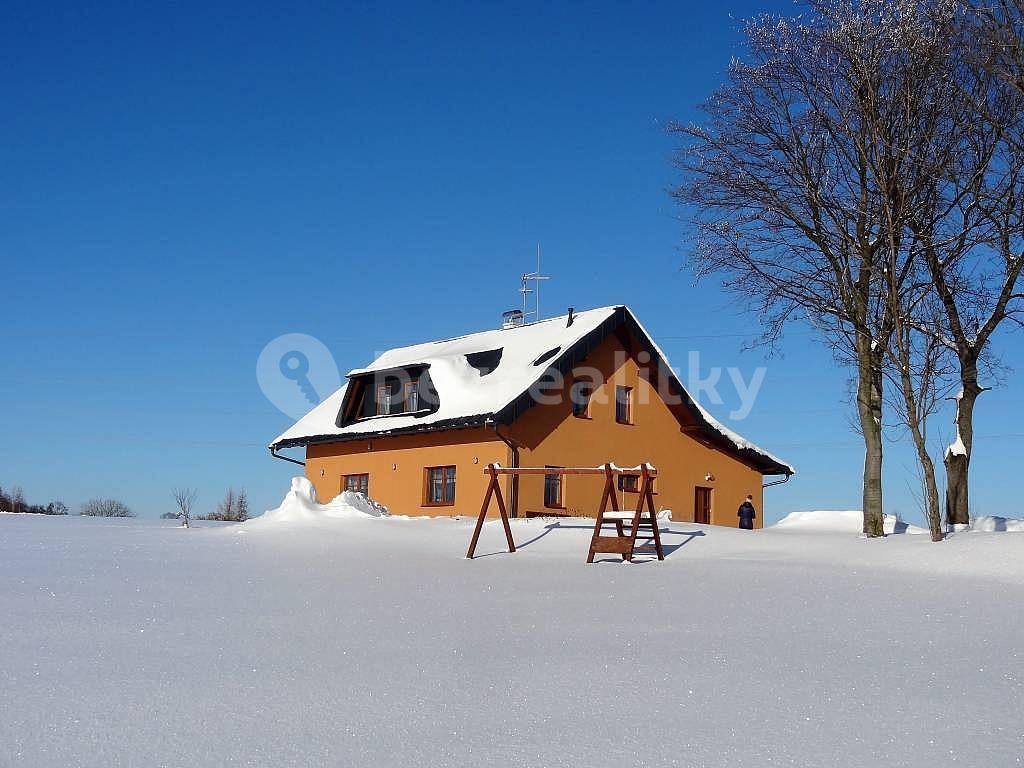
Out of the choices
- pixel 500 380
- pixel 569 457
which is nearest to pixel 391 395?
pixel 500 380

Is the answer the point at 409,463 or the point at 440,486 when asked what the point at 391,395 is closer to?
the point at 409,463

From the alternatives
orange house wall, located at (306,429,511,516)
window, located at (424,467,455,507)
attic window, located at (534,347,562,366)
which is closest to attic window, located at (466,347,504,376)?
attic window, located at (534,347,562,366)

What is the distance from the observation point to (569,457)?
82.5ft

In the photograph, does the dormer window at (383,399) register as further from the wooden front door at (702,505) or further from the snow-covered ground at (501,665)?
the snow-covered ground at (501,665)

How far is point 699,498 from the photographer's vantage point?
29172mm

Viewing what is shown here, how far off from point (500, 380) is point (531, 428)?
6.11ft

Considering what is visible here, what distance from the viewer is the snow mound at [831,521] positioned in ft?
82.0

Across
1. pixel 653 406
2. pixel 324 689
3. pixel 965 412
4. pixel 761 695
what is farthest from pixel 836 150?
pixel 324 689

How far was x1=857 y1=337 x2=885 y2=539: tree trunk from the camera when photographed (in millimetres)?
18250

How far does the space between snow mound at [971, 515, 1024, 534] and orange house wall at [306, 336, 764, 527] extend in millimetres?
8475

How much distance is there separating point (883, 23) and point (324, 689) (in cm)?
1457

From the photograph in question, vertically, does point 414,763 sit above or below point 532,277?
below

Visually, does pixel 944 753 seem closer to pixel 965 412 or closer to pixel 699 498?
pixel 965 412

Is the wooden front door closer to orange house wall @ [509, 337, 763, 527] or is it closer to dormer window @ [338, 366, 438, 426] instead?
orange house wall @ [509, 337, 763, 527]
